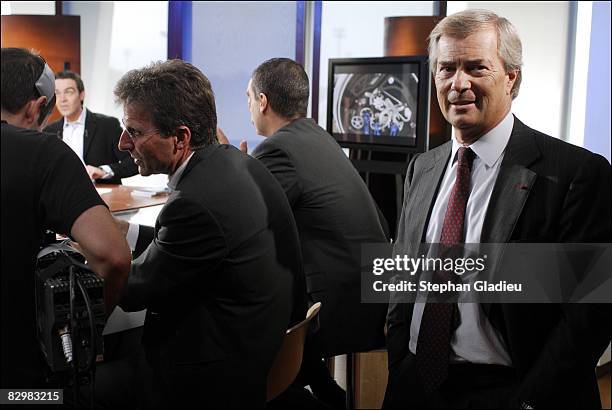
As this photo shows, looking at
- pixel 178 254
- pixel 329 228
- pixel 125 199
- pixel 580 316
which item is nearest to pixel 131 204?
pixel 125 199

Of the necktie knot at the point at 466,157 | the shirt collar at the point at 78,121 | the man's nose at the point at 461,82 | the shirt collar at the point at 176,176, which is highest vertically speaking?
the man's nose at the point at 461,82

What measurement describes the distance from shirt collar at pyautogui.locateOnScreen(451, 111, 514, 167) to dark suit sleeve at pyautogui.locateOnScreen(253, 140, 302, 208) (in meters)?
1.11

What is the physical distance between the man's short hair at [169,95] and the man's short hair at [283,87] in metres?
0.95

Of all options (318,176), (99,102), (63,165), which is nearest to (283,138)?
(318,176)

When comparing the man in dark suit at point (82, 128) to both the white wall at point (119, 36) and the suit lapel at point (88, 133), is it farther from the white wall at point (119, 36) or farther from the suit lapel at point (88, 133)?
the white wall at point (119, 36)

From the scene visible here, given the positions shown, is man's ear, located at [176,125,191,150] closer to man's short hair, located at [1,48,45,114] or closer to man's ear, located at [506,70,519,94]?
man's short hair, located at [1,48,45,114]

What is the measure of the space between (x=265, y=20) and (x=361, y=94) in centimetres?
236

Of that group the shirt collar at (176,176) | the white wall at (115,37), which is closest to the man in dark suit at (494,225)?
the shirt collar at (176,176)

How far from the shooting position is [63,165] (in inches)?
58.4

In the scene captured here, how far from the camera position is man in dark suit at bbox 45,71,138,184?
4.90m

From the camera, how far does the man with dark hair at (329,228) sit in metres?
2.58

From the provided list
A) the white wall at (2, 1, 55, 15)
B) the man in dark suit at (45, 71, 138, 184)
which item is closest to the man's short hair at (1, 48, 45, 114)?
the man in dark suit at (45, 71, 138, 184)

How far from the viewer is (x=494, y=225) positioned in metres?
1.47

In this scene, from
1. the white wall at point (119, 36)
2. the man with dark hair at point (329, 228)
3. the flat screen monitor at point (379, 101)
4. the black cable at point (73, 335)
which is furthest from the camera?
the white wall at point (119, 36)
